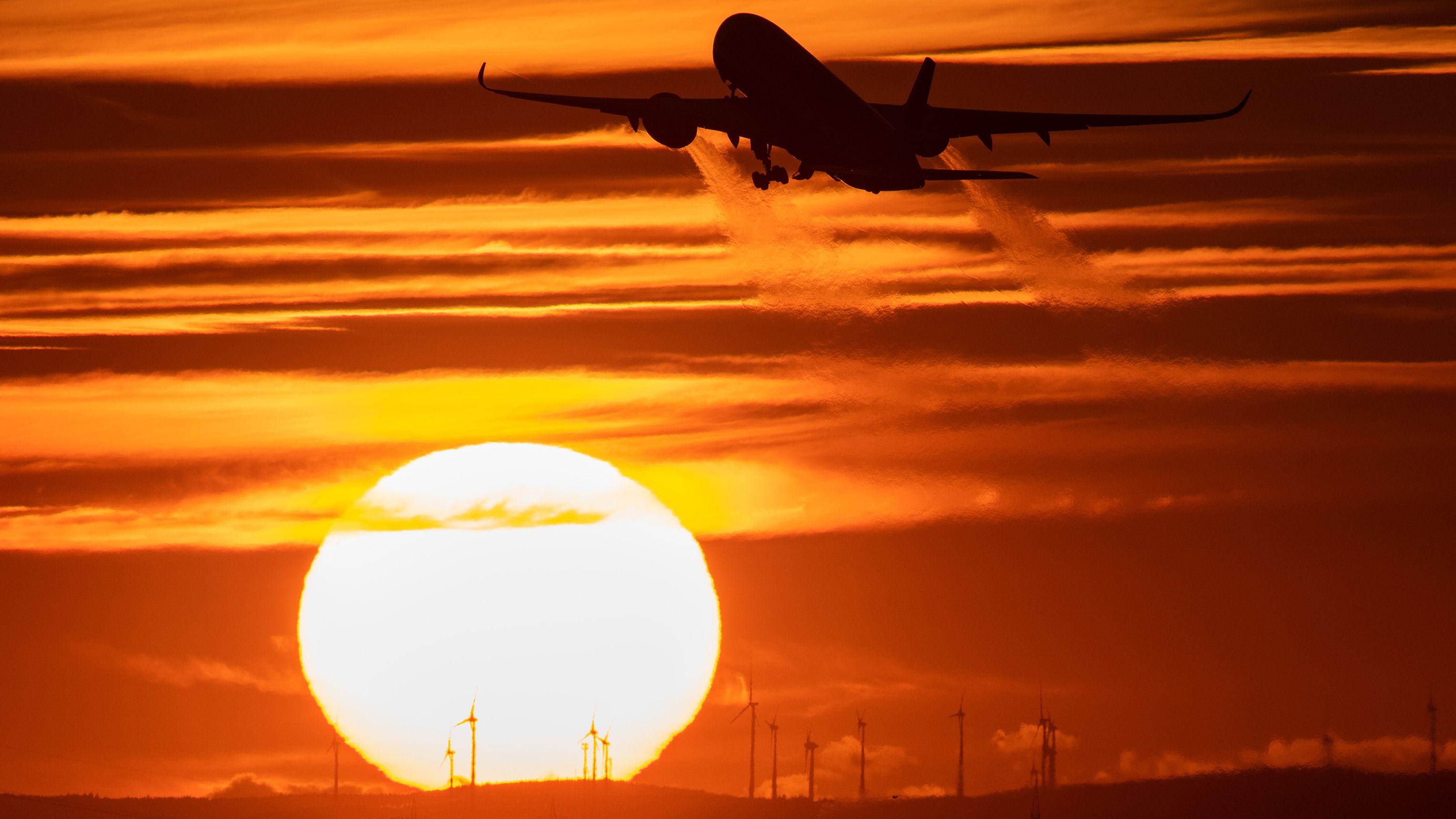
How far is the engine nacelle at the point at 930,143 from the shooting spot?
3984 inches

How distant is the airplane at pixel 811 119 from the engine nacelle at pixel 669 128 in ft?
0.16

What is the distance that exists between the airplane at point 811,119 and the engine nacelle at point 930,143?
0.07m

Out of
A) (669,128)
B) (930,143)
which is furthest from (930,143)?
(669,128)

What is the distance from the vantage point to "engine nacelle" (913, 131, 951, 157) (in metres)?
101

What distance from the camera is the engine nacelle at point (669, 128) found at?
336 feet

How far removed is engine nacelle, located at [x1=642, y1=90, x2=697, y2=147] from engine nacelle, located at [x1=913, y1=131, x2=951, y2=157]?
10.3 meters

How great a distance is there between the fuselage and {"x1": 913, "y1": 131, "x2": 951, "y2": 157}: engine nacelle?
1802 millimetres

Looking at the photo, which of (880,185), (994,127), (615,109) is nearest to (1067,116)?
(994,127)

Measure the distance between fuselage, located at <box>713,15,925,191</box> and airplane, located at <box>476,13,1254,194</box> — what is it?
4 cm

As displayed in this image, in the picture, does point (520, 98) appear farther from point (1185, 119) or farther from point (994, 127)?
point (1185, 119)

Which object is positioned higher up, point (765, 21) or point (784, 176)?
point (765, 21)

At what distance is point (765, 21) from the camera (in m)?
105

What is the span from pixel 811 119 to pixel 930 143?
23.6 feet

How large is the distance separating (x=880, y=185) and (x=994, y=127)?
10.2m
